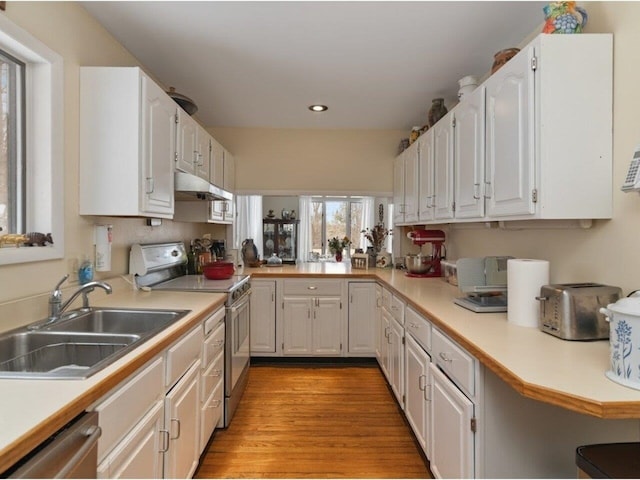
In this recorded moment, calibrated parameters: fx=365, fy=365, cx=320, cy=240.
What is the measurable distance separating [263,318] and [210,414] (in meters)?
1.42

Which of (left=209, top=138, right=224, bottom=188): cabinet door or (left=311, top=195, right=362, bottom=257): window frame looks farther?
(left=311, top=195, right=362, bottom=257): window frame

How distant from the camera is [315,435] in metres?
2.29

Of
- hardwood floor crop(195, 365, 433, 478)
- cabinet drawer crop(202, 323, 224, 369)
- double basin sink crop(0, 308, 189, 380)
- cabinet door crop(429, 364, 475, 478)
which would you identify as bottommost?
hardwood floor crop(195, 365, 433, 478)

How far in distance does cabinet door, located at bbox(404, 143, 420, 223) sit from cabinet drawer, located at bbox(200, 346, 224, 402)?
1.95m

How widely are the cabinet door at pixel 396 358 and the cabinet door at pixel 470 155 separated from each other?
0.90m

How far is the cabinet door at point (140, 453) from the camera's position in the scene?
1061 millimetres

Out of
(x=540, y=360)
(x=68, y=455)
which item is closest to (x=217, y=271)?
(x=68, y=455)

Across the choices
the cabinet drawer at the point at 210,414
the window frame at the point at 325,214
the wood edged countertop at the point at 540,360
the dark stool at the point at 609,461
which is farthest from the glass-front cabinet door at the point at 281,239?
the dark stool at the point at 609,461

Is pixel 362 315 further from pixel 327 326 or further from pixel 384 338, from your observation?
pixel 384 338

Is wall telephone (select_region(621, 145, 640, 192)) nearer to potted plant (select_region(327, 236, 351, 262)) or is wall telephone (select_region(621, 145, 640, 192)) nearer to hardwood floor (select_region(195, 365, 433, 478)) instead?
hardwood floor (select_region(195, 365, 433, 478))

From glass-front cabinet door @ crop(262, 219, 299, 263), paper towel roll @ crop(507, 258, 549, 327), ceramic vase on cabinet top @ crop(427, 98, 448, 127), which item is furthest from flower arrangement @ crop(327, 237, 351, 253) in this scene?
paper towel roll @ crop(507, 258, 549, 327)

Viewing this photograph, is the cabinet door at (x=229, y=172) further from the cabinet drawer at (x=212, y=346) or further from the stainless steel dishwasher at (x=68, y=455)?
the stainless steel dishwasher at (x=68, y=455)

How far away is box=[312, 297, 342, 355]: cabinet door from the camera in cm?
345

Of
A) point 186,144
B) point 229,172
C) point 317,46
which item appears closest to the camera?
point 317,46
